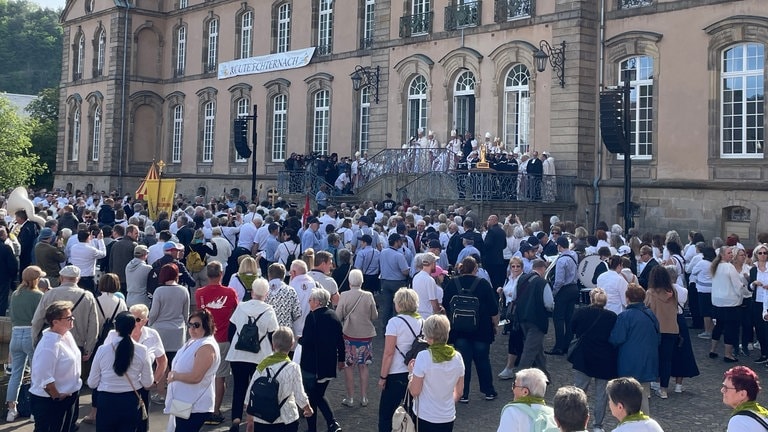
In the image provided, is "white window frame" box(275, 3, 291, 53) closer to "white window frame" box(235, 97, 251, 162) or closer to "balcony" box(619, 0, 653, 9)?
"white window frame" box(235, 97, 251, 162)

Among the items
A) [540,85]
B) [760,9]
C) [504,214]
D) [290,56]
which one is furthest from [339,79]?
[760,9]

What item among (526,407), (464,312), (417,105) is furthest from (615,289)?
(417,105)

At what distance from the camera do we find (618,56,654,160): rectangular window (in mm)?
24969

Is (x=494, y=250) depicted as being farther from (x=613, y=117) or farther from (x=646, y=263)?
(x=613, y=117)

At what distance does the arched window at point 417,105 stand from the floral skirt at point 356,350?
2107 cm

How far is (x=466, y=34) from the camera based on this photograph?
29.0m

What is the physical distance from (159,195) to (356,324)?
44.1ft

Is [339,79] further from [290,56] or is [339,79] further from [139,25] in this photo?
[139,25]

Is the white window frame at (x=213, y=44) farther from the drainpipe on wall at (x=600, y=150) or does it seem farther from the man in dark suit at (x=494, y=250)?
the man in dark suit at (x=494, y=250)

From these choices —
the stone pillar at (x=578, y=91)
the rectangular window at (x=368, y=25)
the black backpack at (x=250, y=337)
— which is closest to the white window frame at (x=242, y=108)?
the rectangular window at (x=368, y=25)

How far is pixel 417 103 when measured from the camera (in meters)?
31.5

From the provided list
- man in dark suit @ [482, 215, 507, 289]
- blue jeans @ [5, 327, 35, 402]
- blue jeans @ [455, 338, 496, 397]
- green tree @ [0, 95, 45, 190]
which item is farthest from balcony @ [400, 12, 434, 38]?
blue jeans @ [5, 327, 35, 402]

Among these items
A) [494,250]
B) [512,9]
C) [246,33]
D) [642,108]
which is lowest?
[494,250]

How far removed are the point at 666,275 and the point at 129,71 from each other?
42.0 meters
